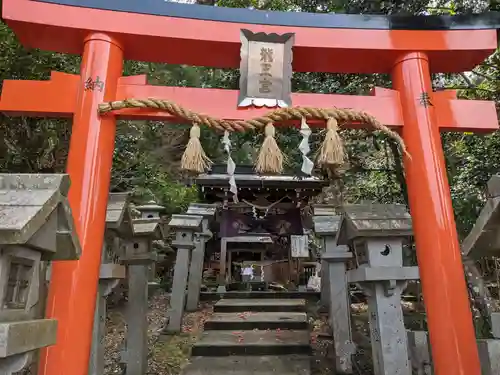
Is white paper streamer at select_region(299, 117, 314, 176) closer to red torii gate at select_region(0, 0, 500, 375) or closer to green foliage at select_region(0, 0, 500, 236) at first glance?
red torii gate at select_region(0, 0, 500, 375)

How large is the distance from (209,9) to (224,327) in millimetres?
6352

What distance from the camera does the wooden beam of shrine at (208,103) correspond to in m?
3.03

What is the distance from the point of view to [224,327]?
312 inches

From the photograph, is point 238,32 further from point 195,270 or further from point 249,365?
point 195,270

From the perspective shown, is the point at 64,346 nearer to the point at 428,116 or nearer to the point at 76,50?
the point at 76,50

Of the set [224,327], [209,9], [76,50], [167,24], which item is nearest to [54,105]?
[76,50]

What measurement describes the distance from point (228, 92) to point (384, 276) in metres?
2.06

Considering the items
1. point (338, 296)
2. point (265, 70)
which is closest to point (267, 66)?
point (265, 70)

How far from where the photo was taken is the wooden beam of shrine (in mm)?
3029

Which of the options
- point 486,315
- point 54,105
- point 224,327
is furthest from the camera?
point 224,327

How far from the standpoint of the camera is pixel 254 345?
22.2 ft

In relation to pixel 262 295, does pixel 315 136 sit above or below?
above

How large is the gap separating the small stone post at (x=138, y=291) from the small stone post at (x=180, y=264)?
7.92ft

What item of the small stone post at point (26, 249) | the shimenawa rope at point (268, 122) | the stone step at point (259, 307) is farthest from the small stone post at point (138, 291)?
the stone step at point (259, 307)
